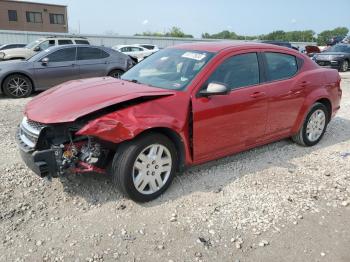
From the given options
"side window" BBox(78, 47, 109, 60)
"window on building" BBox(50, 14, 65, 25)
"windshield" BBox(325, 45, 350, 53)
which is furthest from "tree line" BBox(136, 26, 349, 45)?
"side window" BBox(78, 47, 109, 60)

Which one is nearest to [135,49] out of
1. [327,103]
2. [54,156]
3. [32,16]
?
[327,103]

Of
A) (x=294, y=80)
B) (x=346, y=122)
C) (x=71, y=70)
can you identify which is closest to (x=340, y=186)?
(x=294, y=80)

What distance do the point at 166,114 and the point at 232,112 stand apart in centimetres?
96

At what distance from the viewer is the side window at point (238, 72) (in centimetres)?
420

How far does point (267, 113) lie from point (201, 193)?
4.95 feet

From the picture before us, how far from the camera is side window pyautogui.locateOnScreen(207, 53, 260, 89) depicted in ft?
13.8

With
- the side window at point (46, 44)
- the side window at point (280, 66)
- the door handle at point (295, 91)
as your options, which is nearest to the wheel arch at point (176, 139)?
the side window at point (280, 66)

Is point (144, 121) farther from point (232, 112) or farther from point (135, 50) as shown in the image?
point (135, 50)

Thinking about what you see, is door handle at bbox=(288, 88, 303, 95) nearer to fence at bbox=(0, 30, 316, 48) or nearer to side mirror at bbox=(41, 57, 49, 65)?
side mirror at bbox=(41, 57, 49, 65)

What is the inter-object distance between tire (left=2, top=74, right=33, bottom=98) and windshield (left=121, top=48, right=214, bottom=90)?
561cm

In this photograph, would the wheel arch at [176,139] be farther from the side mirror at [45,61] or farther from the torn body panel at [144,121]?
the side mirror at [45,61]

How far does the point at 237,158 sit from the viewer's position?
503 cm

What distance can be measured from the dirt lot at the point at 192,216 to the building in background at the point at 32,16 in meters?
52.7

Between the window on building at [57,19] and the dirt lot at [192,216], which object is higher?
the window on building at [57,19]
